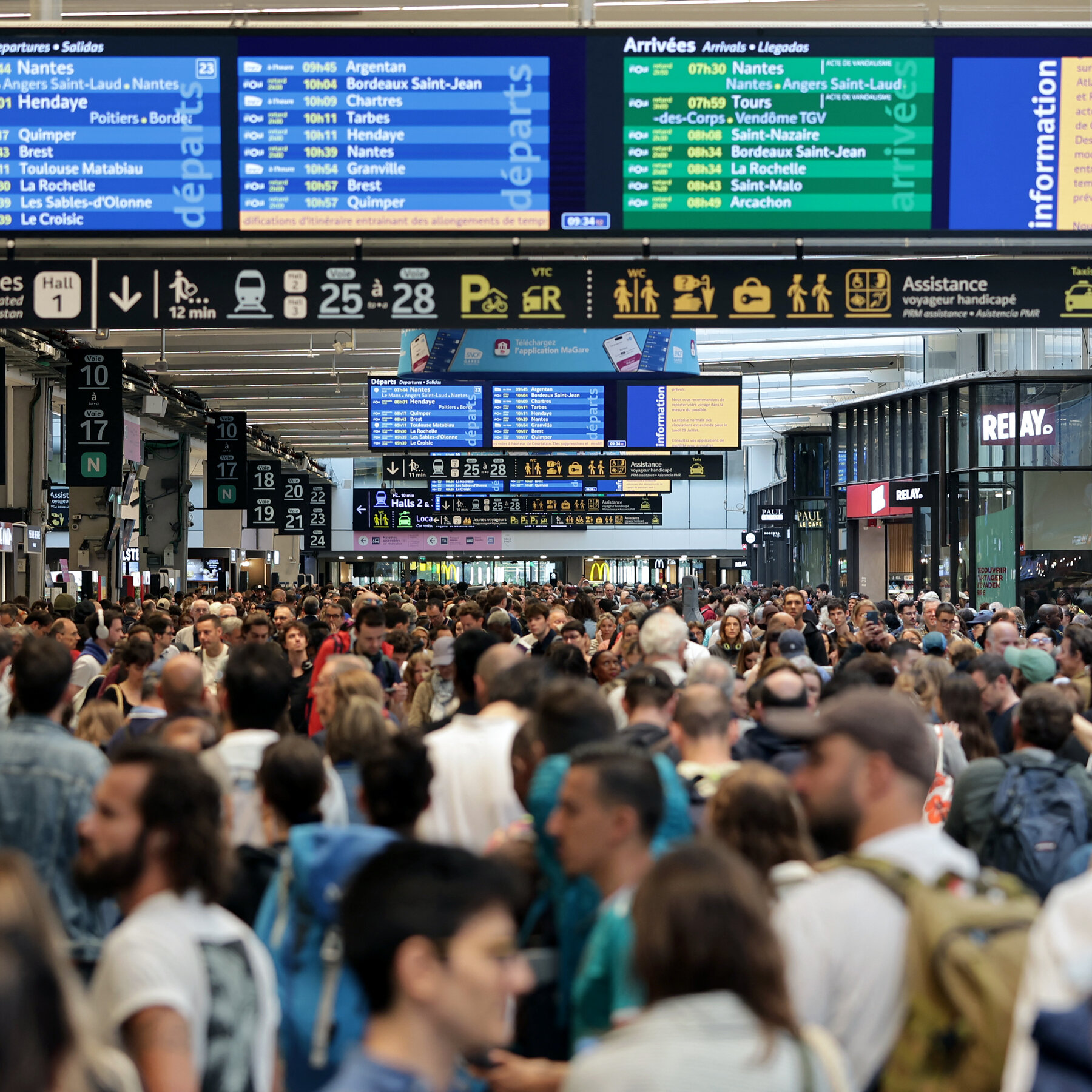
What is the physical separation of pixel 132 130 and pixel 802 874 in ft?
21.3

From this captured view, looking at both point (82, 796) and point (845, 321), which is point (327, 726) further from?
point (845, 321)

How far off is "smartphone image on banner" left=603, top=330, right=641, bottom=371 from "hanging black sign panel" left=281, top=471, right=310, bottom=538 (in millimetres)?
15584

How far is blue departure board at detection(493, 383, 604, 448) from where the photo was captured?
17.6 metres

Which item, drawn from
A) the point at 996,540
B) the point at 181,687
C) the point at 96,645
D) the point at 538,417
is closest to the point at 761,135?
the point at 181,687

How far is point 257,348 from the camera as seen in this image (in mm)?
21016

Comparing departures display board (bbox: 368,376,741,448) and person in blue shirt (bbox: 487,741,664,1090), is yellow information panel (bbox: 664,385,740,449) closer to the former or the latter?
departures display board (bbox: 368,376,741,448)

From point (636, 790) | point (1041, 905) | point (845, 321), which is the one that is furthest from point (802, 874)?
point (845, 321)

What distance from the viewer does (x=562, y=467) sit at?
24.7m

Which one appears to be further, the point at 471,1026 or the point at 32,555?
the point at 32,555

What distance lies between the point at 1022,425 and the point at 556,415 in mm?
9417

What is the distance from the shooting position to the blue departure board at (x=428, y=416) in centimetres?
1772

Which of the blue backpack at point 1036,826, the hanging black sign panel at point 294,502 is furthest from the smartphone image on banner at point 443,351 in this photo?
the hanging black sign panel at point 294,502

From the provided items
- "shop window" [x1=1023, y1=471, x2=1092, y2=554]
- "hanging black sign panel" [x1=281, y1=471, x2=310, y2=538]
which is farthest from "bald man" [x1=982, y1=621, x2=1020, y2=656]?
"hanging black sign panel" [x1=281, y1=471, x2=310, y2=538]

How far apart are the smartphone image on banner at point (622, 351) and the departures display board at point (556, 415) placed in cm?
274
